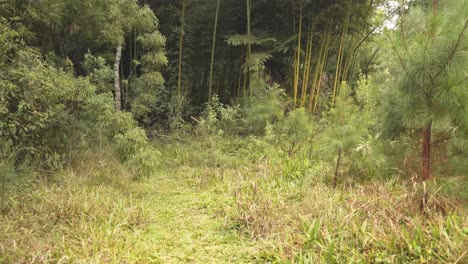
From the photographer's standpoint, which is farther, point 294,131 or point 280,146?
point 280,146

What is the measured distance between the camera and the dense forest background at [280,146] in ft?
8.45

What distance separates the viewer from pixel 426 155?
2.90 m

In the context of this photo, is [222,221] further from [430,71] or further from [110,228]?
[430,71]

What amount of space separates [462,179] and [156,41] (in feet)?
13.7

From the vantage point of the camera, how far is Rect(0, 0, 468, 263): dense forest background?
8.45 ft

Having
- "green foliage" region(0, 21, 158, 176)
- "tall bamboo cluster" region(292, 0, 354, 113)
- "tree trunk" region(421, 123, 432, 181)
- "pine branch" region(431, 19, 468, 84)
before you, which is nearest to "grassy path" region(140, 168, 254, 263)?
"green foliage" region(0, 21, 158, 176)

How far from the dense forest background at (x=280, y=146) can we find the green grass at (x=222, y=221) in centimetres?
2

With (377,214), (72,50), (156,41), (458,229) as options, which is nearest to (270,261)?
(377,214)

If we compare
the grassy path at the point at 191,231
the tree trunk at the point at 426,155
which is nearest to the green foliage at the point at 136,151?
the grassy path at the point at 191,231

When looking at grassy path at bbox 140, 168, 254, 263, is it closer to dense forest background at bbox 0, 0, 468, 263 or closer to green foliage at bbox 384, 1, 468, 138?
dense forest background at bbox 0, 0, 468, 263

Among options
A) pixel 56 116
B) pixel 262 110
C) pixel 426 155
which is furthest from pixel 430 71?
pixel 262 110

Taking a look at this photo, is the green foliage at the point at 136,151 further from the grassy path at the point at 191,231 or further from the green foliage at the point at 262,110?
the green foliage at the point at 262,110

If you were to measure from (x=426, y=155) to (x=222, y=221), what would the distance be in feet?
6.23

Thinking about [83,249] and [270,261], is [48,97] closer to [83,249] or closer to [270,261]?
[83,249]
